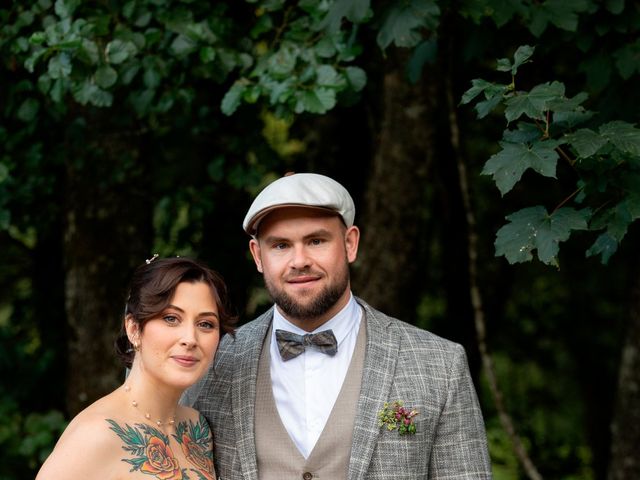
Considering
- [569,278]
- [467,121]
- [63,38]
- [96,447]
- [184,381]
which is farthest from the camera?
[569,278]

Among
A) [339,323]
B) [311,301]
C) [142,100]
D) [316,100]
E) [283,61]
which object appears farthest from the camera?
[142,100]

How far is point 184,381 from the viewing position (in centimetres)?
259

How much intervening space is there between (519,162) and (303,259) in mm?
712

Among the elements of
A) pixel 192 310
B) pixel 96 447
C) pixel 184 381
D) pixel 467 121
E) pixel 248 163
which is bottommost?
pixel 96 447

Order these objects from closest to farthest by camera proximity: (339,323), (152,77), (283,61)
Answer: (339,323)
(283,61)
(152,77)

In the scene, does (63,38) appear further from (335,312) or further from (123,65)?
(335,312)

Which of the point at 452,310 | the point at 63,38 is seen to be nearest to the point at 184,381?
the point at 63,38

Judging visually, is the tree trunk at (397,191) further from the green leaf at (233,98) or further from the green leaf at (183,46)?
the green leaf at (183,46)

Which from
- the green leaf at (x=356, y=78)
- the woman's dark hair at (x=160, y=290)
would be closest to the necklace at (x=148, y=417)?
the woman's dark hair at (x=160, y=290)

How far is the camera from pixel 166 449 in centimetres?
260

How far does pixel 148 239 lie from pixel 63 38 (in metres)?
1.43

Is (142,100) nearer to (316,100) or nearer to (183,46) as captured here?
(183,46)

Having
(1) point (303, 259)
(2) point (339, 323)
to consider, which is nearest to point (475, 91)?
(1) point (303, 259)

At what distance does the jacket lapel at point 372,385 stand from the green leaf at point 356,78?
1145mm
